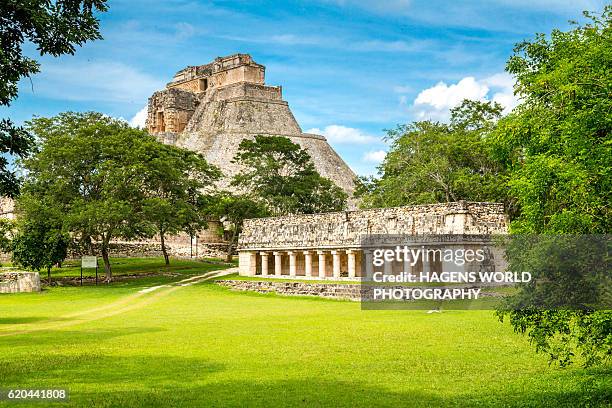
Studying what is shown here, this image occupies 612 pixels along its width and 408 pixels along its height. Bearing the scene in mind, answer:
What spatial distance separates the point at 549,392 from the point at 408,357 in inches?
118

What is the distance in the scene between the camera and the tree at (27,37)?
11.0m

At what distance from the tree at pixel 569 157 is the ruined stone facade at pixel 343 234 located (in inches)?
602

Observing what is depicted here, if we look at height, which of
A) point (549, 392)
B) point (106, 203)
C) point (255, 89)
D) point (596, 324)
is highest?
point (255, 89)

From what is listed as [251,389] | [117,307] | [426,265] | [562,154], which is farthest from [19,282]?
[562,154]

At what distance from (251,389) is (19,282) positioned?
2761 cm

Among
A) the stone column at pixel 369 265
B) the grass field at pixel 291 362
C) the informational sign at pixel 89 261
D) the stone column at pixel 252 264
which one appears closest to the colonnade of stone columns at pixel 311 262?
the stone column at pixel 252 264

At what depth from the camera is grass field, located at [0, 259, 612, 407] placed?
34.2 feet

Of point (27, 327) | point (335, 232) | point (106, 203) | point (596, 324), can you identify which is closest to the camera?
point (596, 324)

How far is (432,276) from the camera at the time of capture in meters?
27.1

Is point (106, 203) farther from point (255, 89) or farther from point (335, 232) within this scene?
point (255, 89)

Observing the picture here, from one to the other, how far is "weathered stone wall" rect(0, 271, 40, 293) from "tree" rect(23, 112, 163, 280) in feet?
9.45

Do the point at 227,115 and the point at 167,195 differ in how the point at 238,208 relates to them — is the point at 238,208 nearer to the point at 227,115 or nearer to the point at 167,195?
the point at 167,195

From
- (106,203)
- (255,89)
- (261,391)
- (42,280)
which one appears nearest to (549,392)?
(261,391)

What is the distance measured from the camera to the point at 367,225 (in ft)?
102
